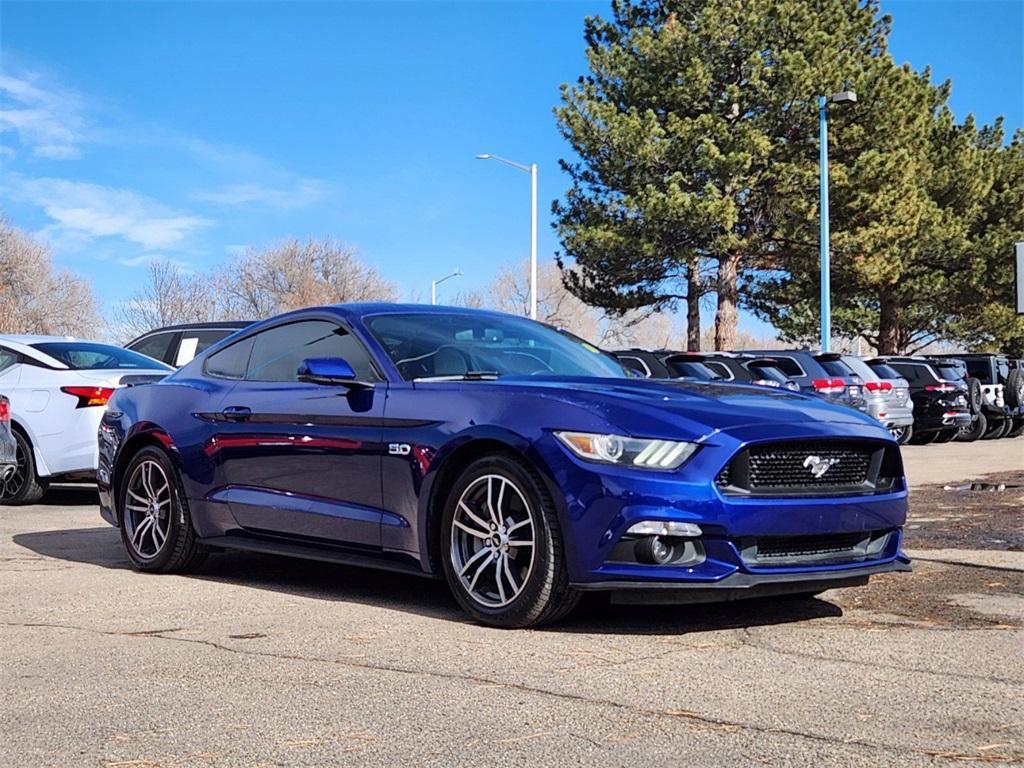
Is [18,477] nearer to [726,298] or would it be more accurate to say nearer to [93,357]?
[93,357]

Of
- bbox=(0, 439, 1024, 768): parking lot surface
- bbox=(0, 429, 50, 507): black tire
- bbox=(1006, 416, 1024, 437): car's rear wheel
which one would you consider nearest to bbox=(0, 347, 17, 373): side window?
bbox=(0, 429, 50, 507): black tire

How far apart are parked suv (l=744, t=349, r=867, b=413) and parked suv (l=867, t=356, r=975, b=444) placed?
2055 millimetres

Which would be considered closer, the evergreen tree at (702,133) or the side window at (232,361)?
the side window at (232,361)

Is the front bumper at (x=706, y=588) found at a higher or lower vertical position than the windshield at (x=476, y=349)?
lower

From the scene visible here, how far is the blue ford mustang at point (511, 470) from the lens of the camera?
516 cm

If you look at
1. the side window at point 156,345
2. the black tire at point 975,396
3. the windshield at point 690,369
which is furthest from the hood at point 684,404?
the black tire at point 975,396

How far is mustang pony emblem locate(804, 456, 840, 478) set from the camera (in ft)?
17.9

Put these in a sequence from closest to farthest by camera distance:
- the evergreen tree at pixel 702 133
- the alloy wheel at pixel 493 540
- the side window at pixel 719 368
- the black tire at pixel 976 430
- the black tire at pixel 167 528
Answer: the alloy wheel at pixel 493 540, the black tire at pixel 167 528, the side window at pixel 719 368, the black tire at pixel 976 430, the evergreen tree at pixel 702 133

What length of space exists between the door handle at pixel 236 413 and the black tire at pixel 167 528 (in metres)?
0.54

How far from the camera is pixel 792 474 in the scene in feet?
17.8

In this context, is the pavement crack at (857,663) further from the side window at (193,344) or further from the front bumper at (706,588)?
the side window at (193,344)

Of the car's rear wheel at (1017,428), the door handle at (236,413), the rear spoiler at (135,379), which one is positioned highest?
the rear spoiler at (135,379)

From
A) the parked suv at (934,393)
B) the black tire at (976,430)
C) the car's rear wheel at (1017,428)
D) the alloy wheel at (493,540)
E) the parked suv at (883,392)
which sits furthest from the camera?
the car's rear wheel at (1017,428)

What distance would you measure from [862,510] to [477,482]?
5.41 feet
